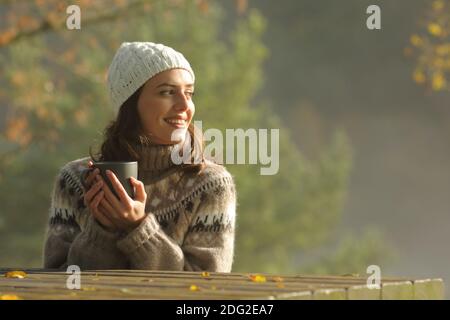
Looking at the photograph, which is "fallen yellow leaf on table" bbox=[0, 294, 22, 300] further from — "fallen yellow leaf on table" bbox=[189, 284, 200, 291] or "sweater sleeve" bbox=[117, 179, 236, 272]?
"sweater sleeve" bbox=[117, 179, 236, 272]

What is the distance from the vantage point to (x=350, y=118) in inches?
1462

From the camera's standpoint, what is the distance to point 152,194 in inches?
165

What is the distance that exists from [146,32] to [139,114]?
16039 millimetres

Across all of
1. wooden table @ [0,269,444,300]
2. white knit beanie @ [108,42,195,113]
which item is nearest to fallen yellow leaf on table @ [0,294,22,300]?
wooden table @ [0,269,444,300]

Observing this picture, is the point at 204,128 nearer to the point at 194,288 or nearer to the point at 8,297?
the point at 194,288

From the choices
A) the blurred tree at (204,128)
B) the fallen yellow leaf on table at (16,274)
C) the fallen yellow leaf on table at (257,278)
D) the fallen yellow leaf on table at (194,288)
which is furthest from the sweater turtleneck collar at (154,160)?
the blurred tree at (204,128)

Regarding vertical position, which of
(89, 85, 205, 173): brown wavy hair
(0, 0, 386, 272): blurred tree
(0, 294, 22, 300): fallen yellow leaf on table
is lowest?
(0, 294, 22, 300): fallen yellow leaf on table

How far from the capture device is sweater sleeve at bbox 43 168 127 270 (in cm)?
394

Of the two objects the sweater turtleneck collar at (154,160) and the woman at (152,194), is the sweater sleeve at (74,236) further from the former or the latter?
the sweater turtleneck collar at (154,160)

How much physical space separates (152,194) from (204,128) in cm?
1515

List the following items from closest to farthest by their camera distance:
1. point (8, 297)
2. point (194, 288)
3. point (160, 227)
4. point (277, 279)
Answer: point (8, 297) < point (194, 288) < point (277, 279) < point (160, 227)

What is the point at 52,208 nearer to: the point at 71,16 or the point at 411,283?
the point at 411,283

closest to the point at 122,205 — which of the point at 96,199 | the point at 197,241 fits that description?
the point at 96,199
